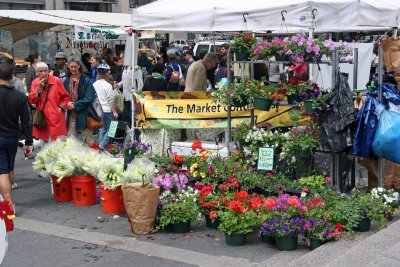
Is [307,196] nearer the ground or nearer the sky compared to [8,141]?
nearer the ground

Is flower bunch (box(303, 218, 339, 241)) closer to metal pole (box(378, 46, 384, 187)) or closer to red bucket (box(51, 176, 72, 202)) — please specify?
metal pole (box(378, 46, 384, 187))

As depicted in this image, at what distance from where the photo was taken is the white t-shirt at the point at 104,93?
36.5ft

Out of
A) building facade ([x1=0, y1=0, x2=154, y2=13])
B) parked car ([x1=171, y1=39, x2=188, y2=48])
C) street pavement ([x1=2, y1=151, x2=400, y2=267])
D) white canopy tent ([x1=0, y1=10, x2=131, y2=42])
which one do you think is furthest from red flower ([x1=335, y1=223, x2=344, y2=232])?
parked car ([x1=171, y1=39, x2=188, y2=48])

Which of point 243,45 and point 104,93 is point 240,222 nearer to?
point 243,45

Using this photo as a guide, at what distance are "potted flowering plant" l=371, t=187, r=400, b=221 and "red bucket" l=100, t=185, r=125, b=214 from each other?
305 cm

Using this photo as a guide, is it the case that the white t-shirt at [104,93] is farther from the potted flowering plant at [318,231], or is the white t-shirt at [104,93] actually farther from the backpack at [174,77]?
the potted flowering plant at [318,231]

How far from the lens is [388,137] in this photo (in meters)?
6.82

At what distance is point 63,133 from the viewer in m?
9.11

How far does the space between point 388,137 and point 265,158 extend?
155cm

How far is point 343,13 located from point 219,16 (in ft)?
5.73

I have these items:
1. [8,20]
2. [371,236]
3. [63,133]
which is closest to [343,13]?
[371,236]

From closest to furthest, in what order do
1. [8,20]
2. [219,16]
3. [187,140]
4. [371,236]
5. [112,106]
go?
1. [371,236]
2. [219,16]
3. [187,140]
4. [112,106]
5. [8,20]

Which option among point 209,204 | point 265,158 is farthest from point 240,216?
point 265,158

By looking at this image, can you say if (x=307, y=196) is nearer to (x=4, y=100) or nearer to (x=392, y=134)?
(x=392, y=134)
